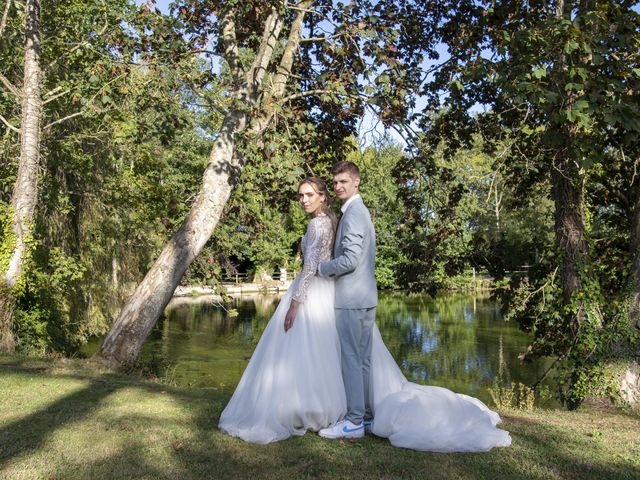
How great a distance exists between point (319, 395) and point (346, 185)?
1.60 meters

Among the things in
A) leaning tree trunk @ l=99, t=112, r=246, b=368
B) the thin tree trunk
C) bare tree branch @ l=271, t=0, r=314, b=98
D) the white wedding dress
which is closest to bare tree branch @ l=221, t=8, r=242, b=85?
bare tree branch @ l=271, t=0, r=314, b=98

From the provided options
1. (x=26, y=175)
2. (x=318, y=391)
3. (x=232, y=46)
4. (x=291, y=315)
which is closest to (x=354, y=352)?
(x=318, y=391)

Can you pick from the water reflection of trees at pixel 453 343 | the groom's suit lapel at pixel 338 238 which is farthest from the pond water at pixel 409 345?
the groom's suit lapel at pixel 338 238

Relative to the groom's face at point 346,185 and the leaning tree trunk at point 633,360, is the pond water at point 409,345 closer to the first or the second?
the leaning tree trunk at point 633,360

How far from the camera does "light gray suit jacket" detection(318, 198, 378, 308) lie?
160 inches

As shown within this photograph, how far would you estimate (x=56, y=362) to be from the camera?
7.55 metres

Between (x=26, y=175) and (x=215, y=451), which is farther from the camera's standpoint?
(x=26, y=175)

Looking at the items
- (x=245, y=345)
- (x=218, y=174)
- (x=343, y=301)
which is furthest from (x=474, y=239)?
(x=245, y=345)

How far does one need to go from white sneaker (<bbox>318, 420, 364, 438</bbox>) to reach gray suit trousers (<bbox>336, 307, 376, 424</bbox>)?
1.8 inches

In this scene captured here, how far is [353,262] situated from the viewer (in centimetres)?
404

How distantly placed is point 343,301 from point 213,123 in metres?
8.03

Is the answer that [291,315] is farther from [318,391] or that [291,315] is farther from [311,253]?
[318,391]

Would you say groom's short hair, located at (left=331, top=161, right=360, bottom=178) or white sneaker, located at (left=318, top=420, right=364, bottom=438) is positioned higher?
groom's short hair, located at (left=331, top=161, right=360, bottom=178)

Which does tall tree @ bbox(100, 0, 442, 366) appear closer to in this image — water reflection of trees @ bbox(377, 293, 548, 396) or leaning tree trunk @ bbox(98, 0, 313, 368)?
leaning tree trunk @ bbox(98, 0, 313, 368)
